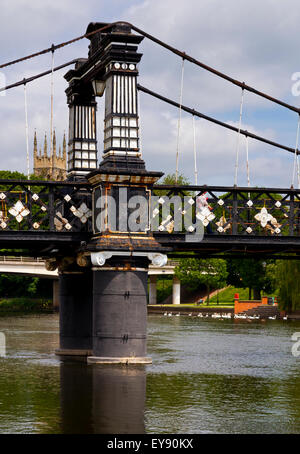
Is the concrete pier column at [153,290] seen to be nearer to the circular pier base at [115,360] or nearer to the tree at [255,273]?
the tree at [255,273]

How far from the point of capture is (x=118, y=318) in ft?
106

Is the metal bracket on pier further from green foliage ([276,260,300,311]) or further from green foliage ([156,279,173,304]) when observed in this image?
green foliage ([156,279,173,304])

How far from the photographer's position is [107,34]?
33469mm

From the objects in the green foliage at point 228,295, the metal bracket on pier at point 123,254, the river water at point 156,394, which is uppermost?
the metal bracket on pier at point 123,254

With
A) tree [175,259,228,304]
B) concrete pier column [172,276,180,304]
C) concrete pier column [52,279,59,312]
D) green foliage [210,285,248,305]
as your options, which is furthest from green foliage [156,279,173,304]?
tree [175,259,228,304]

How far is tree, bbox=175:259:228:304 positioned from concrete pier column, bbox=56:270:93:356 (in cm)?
7057

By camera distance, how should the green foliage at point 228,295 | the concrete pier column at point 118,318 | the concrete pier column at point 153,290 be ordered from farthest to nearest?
1. the green foliage at point 228,295
2. the concrete pier column at point 153,290
3. the concrete pier column at point 118,318

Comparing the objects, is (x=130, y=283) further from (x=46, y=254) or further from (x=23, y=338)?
(x=23, y=338)

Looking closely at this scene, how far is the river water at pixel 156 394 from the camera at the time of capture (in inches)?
853

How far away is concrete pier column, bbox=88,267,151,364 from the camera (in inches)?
1272

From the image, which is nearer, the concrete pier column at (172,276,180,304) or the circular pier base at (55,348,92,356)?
the circular pier base at (55,348,92,356)

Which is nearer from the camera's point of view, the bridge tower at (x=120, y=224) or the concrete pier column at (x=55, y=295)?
the bridge tower at (x=120, y=224)

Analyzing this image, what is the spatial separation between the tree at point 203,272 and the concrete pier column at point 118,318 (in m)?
75.4

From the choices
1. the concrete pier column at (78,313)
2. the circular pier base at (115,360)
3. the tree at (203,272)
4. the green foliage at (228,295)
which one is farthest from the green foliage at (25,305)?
the circular pier base at (115,360)
